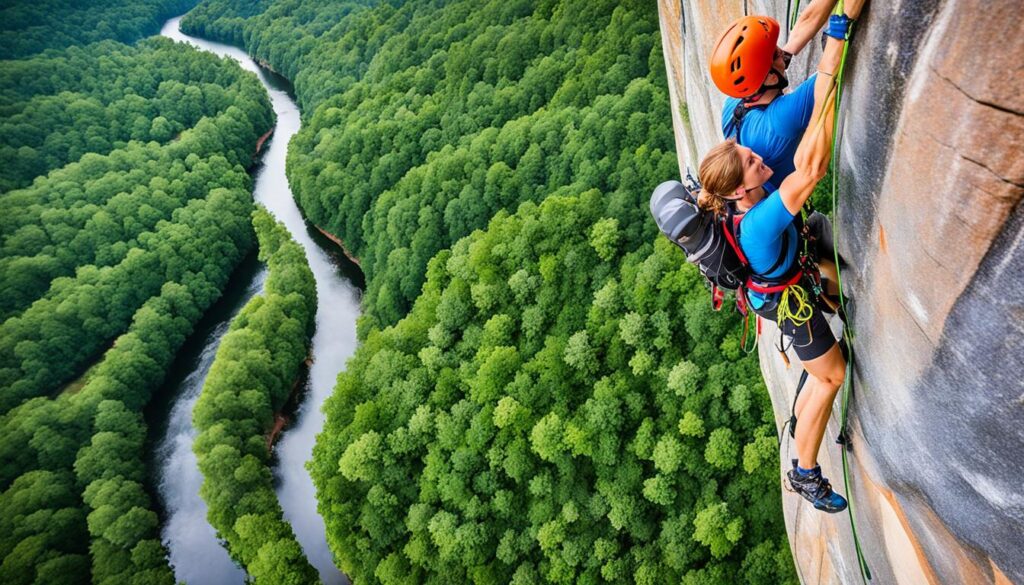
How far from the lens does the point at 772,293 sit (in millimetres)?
4562

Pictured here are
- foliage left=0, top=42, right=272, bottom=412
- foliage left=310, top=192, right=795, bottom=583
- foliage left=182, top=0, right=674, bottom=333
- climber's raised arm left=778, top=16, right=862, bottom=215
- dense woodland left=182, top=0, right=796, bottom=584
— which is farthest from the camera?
foliage left=0, top=42, right=272, bottom=412

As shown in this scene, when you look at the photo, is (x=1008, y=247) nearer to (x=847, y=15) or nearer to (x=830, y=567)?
(x=847, y=15)

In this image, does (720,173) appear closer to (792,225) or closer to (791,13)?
(792,225)

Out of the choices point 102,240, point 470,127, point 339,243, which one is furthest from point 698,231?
point 102,240

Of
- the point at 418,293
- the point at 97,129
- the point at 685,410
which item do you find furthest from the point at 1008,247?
the point at 97,129

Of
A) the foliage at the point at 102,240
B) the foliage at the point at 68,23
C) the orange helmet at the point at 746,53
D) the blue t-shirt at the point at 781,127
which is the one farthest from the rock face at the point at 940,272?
the foliage at the point at 68,23

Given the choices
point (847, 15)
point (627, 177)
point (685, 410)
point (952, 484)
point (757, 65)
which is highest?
point (847, 15)

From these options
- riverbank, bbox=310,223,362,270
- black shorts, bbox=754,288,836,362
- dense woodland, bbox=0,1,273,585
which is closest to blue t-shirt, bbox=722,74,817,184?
black shorts, bbox=754,288,836,362

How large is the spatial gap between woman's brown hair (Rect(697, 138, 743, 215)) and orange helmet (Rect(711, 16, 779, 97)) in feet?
2.21

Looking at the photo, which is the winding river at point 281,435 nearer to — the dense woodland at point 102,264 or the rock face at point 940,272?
the dense woodland at point 102,264

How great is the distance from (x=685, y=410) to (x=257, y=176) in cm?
4260

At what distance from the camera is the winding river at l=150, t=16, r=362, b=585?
83.7 feet

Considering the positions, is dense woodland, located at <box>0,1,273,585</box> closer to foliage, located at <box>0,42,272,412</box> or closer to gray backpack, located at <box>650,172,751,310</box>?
foliage, located at <box>0,42,272,412</box>

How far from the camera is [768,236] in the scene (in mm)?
3928
